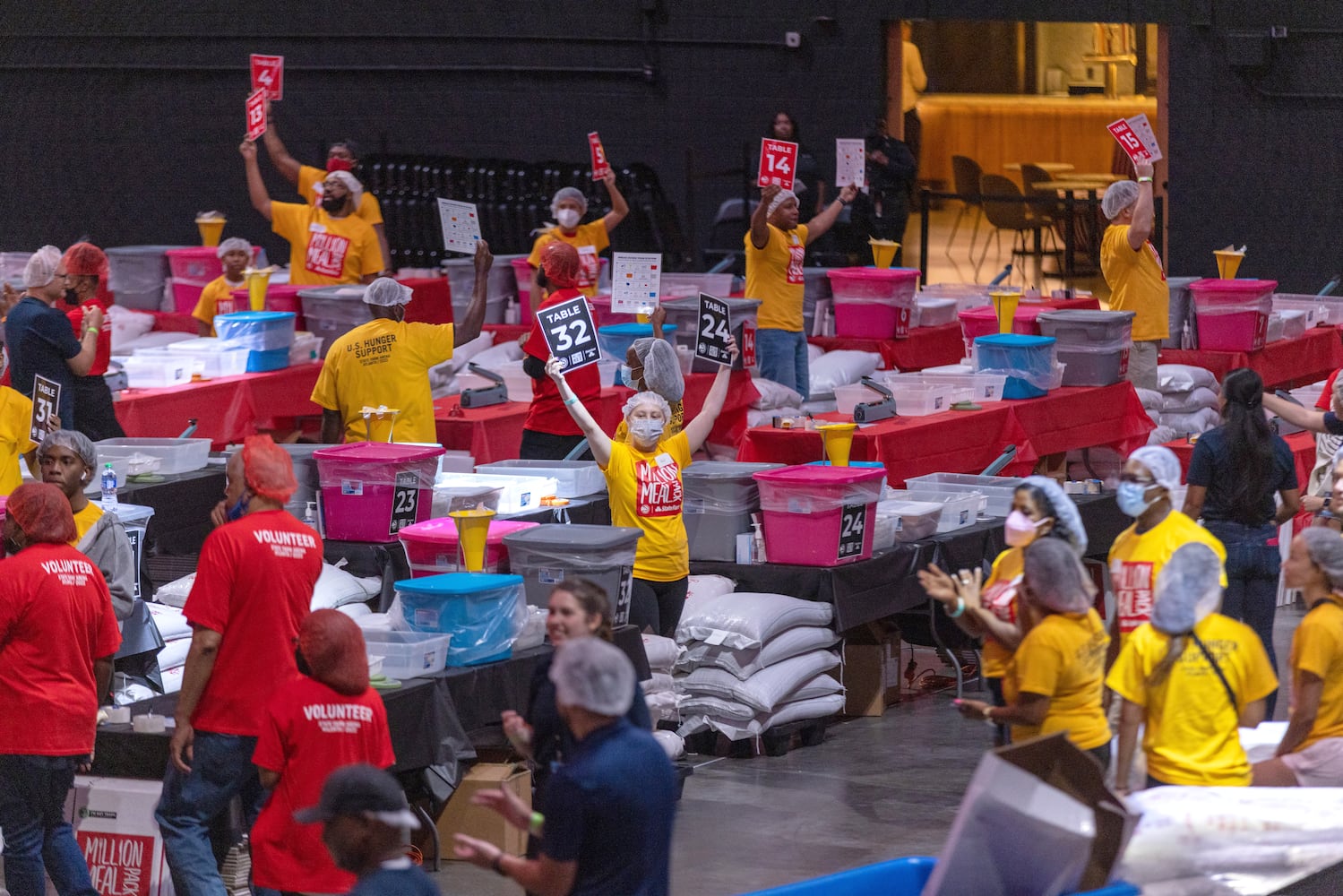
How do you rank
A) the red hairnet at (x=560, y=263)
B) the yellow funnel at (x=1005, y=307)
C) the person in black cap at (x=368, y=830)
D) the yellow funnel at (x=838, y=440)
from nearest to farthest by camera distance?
1. the person in black cap at (x=368, y=830)
2. the yellow funnel at (x=838, y=440)
3. the red hairnet at (x=560, y=263)
4. the yellow funnel at (x=1005, y=307)

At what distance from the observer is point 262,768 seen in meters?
4.86

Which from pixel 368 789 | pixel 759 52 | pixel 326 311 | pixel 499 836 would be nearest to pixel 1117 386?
pixel 326 311

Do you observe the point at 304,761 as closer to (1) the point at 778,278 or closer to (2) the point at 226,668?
(2) the point at 226,668

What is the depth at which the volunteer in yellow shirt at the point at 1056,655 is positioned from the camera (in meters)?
5.11

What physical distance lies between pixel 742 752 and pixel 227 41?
423 inches

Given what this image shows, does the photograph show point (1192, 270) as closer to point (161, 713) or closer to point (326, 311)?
point (326, 311)

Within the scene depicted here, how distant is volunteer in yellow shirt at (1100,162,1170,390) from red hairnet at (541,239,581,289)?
10.8 ft

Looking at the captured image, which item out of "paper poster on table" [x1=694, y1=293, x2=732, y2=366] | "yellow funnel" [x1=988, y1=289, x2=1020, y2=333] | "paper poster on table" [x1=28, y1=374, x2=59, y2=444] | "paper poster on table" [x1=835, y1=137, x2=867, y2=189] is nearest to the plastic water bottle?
"paper poster on table" [x1=28, y1=374, x2=59, y2=444]

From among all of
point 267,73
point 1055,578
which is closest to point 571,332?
point 1055,578

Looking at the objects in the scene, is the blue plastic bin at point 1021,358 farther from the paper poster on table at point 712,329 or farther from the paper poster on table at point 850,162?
the paper poster on table at point 850,162

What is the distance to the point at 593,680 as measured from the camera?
12.9 ft

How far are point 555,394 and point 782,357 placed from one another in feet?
8.71

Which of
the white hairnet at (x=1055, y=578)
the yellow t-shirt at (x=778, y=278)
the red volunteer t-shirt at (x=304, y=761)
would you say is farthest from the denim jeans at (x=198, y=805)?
the yellow t-shirt at (x=778, y=278)

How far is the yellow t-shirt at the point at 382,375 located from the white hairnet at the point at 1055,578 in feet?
12.8
